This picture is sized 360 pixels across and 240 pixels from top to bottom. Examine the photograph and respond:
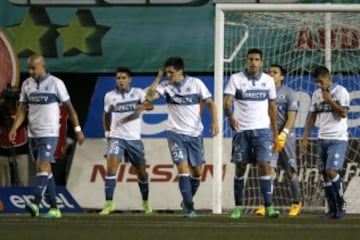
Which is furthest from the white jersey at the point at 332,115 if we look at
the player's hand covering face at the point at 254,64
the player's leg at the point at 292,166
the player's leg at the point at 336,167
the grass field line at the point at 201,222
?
the player's leg at the point at 292,166

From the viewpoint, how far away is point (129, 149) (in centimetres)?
1708

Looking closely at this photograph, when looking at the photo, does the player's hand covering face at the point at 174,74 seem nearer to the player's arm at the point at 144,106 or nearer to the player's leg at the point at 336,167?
the player's arm at the point at 144,106

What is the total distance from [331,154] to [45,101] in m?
3.46

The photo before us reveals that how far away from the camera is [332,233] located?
454 inches

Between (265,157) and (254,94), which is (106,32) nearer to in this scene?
(254,94)

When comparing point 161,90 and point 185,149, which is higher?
point 161,90

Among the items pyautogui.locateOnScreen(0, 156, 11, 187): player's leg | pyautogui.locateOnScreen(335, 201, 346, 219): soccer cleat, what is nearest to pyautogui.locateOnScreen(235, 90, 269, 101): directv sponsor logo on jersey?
pyautogui.locateOnScreen(335, 201, 346, 219): soccer cleat

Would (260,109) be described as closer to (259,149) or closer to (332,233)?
(259,149)

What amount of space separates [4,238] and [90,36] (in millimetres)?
8050

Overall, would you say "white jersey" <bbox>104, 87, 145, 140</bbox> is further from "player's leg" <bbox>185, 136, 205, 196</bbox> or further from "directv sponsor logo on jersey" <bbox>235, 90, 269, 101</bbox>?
"directv sponsor logo on jersey" <bbox>235, 90, 269, 101</bbox>

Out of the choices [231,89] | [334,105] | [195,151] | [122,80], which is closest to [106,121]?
[122,80]

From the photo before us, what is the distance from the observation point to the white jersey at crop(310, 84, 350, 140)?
15.3 metres

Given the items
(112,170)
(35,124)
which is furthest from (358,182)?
(35,124)

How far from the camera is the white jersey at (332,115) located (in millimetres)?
15273
